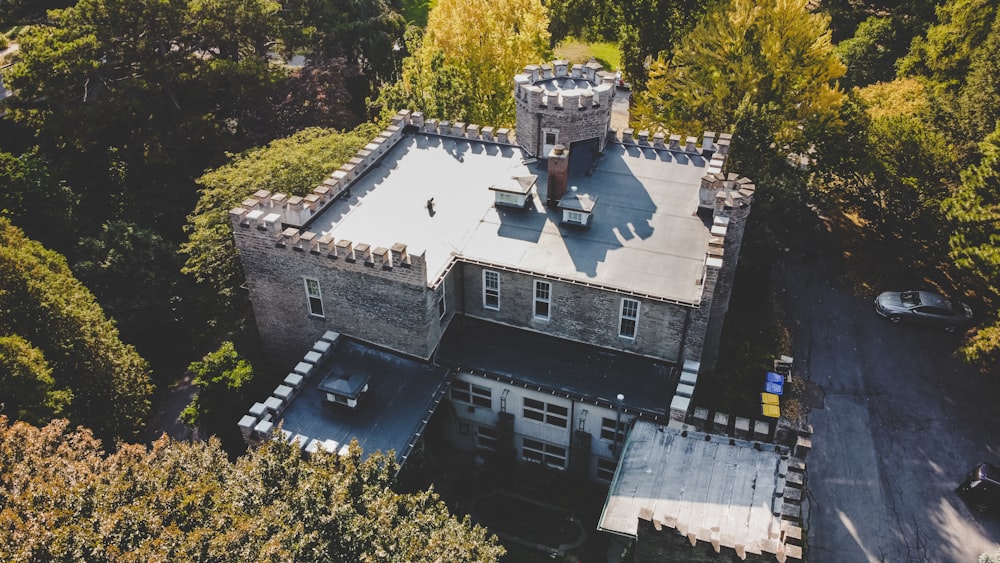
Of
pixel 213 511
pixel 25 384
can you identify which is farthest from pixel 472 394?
pixel 25 384

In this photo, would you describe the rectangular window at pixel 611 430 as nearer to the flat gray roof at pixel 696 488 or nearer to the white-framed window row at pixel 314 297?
the flat gray roof at pixel 696 488

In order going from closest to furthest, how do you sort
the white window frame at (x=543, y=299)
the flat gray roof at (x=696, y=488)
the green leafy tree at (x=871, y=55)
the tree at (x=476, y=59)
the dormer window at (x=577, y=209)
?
1. the flat gray roof at (x=696, y=488)
2. the white window frame at (x=543, y=299)
3. the dormer window at (x=577, y=209)
4. the tree at (x=476, y=59)
5. the green leafy tree at (x=871, y=55)

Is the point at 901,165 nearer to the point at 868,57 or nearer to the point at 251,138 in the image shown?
the point at 868,57

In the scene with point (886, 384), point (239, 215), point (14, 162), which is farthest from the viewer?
point (14, 162)

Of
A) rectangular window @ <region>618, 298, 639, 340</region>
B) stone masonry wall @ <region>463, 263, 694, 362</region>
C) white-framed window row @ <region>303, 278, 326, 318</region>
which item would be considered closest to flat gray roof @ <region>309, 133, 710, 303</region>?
stone masonry wall @ <region>463, 263, 694, 362</region>

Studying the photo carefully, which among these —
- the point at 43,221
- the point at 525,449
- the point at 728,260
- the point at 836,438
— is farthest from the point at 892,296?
the point at 43,221

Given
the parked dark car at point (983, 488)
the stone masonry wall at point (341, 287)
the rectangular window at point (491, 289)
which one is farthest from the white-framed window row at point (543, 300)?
the parked dark car at point (983, 488)

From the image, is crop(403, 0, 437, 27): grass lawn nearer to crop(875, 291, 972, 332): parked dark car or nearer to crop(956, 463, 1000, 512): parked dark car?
crop(875, 291, 972, 332): parked dark car
